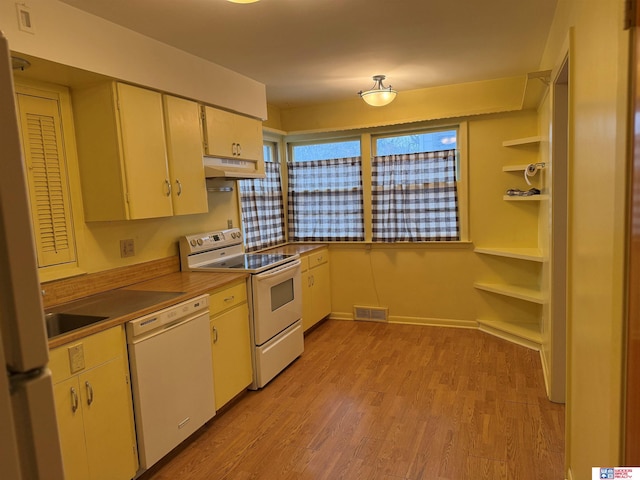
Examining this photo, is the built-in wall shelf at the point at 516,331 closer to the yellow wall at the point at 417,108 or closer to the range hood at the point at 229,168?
the yellow wall at the point at 417,108

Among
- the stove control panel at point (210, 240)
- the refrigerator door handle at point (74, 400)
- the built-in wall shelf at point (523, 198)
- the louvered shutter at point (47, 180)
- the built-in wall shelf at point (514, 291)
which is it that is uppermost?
the louvered shutter at point (47, 180)

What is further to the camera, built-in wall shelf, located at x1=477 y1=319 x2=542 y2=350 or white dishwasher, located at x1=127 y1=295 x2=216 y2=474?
built-in wall shelf, located at x1=477 y1=319 x2=542 y2=350

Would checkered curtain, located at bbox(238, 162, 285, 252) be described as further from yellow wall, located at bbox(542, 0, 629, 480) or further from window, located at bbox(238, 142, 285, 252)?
yellow wall, located at bbox(542, 0, 629, 480)

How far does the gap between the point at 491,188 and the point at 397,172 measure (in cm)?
97

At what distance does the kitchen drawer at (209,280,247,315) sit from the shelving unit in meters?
2.47

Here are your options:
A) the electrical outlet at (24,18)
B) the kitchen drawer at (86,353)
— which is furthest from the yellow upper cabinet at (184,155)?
the kitchen drawer at (86,353)

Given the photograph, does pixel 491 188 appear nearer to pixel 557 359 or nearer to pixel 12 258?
pixel 557 359

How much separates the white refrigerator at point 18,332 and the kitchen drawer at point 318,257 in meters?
3.74

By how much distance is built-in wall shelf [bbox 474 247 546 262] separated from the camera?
3.69 metres

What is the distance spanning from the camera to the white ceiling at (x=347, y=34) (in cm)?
232

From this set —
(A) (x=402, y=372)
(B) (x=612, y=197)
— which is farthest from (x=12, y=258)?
(A) (x=402, y=372)

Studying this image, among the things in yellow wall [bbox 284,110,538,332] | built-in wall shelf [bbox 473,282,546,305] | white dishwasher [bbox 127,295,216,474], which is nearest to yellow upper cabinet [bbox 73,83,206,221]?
white dishwasher [bbox 127,295,216,474]

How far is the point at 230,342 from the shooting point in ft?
9.55

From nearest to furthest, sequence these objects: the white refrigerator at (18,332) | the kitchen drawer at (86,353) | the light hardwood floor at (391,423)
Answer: the white refrigerator at (18,332), the kitchen drawer at (86,353), the light hardwood floor at (391,423)
